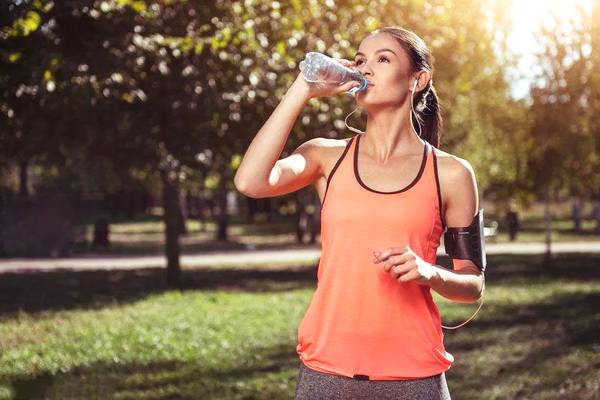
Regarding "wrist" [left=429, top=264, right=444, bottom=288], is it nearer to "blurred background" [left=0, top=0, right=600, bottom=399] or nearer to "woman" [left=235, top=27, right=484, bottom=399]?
"woman" [left=235, top=27, right=484, bottom=399]

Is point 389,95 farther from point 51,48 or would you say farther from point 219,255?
point 219,255

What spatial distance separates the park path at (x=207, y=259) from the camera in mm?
24250

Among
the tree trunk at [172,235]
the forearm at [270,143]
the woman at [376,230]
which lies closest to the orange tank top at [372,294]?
the woman at [376,230]

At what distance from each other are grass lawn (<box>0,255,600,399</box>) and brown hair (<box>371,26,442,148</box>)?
5.27 metres

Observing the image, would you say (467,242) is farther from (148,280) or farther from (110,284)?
(148,280)

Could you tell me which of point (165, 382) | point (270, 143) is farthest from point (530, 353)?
point (270, 143)

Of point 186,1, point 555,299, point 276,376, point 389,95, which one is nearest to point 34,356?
point 276,376

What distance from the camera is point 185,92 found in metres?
16.2

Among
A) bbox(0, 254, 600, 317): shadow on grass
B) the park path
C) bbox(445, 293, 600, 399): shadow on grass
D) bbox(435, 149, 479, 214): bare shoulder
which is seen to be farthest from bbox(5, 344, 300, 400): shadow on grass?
the park path

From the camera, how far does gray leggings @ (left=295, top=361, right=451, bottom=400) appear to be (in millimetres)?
2707

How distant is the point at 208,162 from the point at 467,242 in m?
13.8

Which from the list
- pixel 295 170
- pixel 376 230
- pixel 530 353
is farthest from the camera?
pixel 530 353

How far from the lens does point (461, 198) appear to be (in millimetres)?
2842

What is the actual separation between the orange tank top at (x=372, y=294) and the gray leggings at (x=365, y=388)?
22 millimetres
